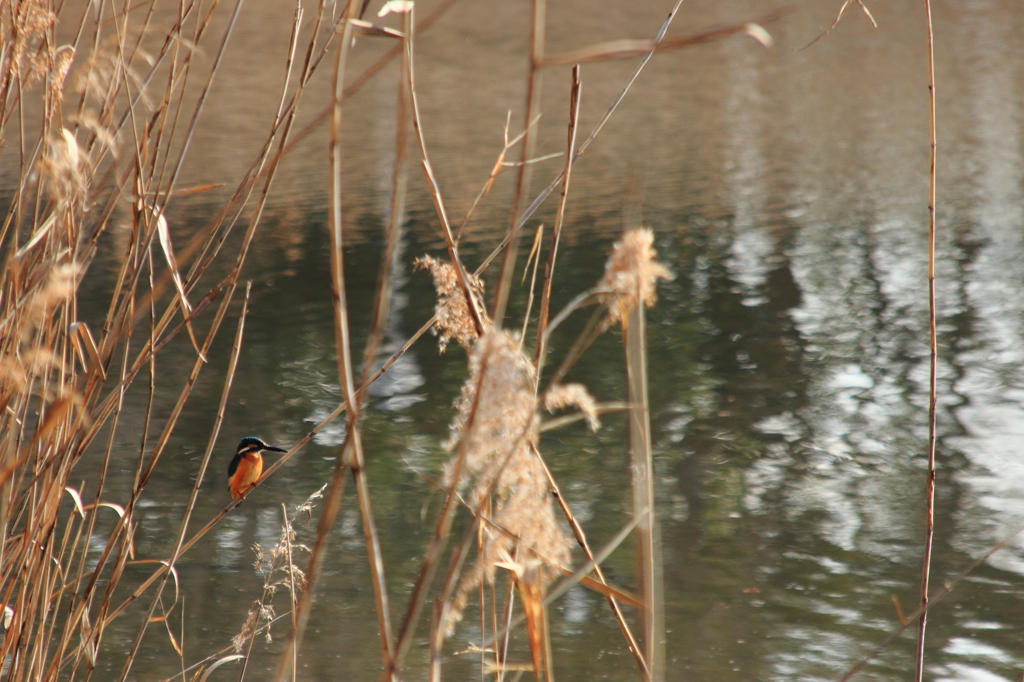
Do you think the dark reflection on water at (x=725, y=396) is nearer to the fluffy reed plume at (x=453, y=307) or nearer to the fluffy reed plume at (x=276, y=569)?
the fluffy reed plume at (x=453, y=307)

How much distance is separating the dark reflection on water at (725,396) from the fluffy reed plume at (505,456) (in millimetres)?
152

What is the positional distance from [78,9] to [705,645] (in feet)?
35.3

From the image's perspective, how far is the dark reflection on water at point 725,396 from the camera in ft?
9.64

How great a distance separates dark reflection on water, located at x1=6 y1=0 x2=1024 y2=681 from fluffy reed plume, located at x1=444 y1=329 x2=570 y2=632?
152 mm

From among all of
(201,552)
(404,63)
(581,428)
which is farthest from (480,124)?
(404,63)

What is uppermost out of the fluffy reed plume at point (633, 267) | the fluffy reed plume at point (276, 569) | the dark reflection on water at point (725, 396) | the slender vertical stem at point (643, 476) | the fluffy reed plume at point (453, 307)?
the fluffy reed plume at point (633, 267)

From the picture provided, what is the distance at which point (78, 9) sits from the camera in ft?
36.1

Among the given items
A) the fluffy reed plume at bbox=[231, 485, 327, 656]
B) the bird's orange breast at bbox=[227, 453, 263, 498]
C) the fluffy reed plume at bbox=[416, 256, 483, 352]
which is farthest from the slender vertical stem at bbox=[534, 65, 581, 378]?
the bird's orange breast at bbox=[227, 453, 263, 498]

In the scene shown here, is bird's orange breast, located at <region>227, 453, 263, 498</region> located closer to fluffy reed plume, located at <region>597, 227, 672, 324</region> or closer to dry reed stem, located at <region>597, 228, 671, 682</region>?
dry reed stem, located at <region>597, 228, 671, 682</region>

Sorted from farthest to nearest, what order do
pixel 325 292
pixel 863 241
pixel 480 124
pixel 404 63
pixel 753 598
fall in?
pixel 480 124 → pixel 863 241 → pixel 325 292 → pixel 753 598 → pixel 404 63

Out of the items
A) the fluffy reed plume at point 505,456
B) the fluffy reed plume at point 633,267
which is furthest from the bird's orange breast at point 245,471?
the fluffy reed plume at point 633,267

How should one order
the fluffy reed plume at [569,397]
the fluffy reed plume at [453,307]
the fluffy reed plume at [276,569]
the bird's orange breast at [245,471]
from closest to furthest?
the fluffy reed plume at [569,397]
the fluffy reed plume at [453,307]
the fluffy reed plume at [276,569]
the bird's orange breast at [245,471]

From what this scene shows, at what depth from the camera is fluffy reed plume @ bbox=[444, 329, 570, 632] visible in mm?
540

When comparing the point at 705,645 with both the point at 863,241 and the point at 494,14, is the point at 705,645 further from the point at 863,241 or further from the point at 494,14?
the point at 494,14
